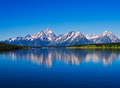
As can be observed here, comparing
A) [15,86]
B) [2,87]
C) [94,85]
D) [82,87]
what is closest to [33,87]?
[15,86]

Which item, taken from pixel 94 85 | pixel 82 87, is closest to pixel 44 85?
pixel 82 87

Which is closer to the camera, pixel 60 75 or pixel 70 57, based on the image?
pixel 60 75

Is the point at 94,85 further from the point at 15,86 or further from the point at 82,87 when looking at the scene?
the point at 15,86

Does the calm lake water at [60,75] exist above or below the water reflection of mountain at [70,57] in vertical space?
above

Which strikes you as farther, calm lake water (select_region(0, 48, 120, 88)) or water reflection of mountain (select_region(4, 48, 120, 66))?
water reflection of mountain (select_region(4, 48, 120, 66))

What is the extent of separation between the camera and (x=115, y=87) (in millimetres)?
26797

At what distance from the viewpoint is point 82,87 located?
27.1 meters

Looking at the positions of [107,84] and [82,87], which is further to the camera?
[107,84]

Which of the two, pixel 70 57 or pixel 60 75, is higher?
pixel 60 75

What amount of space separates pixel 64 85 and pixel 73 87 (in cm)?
220

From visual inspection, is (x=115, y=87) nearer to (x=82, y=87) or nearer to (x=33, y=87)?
(x=82, y=87)

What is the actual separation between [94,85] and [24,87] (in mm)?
14316

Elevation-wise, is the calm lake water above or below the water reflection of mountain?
above

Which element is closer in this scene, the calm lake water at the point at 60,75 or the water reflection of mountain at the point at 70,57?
the calm lake water at the point at 60,75
